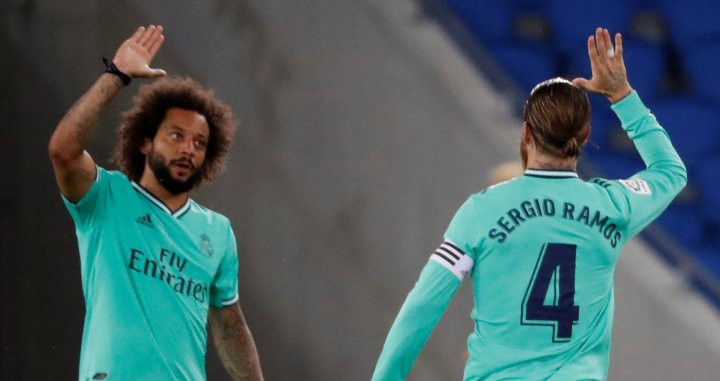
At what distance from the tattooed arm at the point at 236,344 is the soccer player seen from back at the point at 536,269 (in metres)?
0.95

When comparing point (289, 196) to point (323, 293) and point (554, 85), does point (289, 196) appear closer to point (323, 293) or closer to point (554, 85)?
point (323, 293)

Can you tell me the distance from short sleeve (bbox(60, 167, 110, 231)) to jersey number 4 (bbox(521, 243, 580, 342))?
1.22 meters

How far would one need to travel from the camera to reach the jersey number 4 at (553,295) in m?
2.53

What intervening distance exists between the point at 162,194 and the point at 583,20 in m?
2.29

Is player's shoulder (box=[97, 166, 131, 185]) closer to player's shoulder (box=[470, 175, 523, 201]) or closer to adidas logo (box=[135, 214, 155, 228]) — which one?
adidas logo (box=[135, 214, 155, 228])

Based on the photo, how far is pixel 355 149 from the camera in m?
4.65

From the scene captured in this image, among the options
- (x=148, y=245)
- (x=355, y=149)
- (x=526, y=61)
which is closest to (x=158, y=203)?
(x=148, y=245)

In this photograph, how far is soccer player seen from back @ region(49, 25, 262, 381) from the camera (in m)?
3.01

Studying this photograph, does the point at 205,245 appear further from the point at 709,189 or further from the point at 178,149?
the point at 709,189

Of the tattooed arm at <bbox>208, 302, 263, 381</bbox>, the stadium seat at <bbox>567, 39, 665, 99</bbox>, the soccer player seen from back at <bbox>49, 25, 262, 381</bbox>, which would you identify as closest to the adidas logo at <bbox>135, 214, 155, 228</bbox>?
the soccer player seen from back at <bbox>49, 25, 262, 381</bbox>

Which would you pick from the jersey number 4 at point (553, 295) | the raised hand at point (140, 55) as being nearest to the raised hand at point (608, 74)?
the jersey number 4 at point (553, 295)

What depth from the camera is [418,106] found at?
457 centimetres

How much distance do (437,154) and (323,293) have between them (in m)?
0.71

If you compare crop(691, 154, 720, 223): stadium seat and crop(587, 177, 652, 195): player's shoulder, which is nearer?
crop(587, 177, 652, 195): player's shoulder
